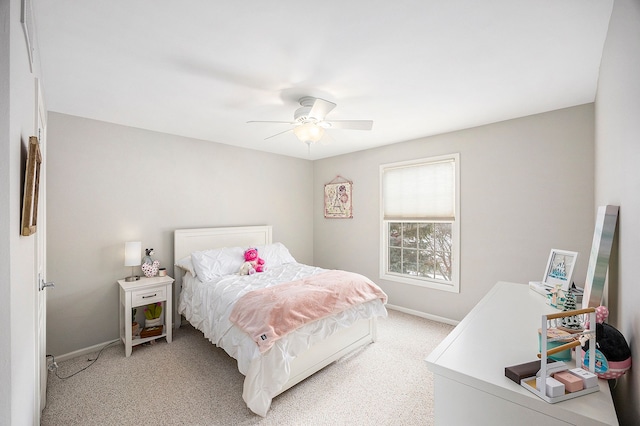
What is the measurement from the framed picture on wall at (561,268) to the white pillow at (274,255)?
9.45ft

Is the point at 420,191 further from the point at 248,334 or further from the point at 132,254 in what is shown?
the point at 132,254

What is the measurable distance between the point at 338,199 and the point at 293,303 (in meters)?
2.74

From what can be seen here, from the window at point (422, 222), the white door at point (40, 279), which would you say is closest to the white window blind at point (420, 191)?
the window at point (422, 222)

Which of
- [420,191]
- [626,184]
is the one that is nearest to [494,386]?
[626,184]

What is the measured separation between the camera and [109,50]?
171cm

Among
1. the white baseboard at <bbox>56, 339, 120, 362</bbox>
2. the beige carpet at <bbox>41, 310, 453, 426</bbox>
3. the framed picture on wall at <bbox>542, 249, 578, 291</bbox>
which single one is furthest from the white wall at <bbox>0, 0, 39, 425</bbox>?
the framed picture on wall at <bbox>542, 249, 578, 291</bbox>

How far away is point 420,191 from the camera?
3.80 meters

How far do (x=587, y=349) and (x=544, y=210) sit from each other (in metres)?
2.29

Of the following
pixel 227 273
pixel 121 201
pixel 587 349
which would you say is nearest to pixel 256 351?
pixel 227 273

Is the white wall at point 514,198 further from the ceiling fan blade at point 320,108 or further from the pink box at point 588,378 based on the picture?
the pink box at point 588,378

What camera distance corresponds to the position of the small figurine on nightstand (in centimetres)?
314

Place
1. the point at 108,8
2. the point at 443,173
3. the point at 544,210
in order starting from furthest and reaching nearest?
the point at 443,173 < the point at 544,210 < the point at 108,8

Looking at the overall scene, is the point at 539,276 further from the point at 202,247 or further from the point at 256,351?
the point at 202,247

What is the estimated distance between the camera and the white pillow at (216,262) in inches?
122
